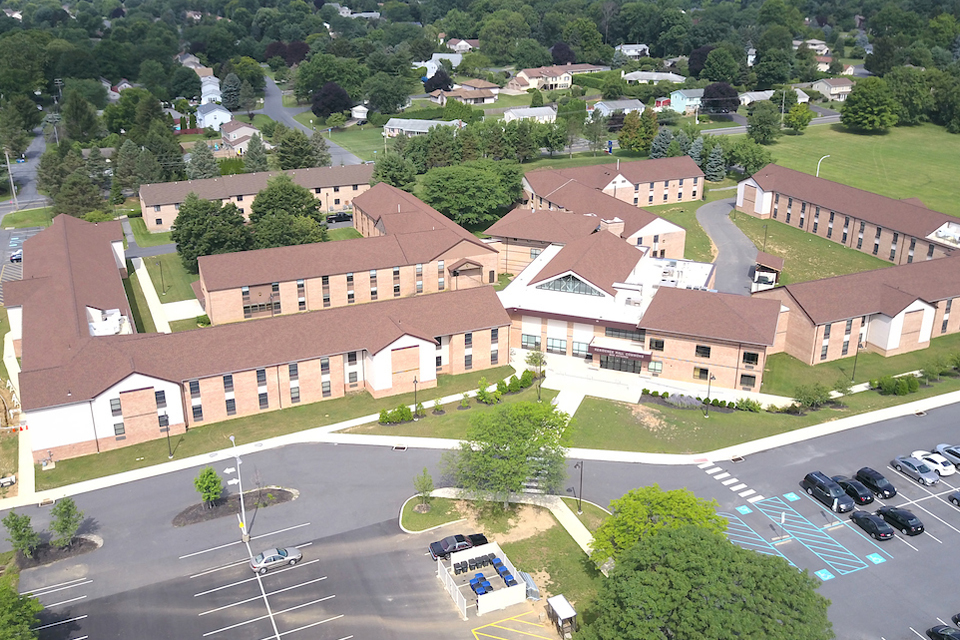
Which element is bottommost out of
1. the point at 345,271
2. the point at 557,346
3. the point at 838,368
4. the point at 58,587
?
the point at 58,587

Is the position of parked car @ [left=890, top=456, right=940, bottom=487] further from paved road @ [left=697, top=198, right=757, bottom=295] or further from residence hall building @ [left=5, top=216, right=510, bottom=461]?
paved road @ [left=697, top=198, right=757, bottom=295]

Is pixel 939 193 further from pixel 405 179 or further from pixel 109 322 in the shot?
pixel 109 322

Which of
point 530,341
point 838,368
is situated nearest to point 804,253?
point 838,368

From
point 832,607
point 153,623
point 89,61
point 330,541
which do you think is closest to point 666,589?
point 832,607

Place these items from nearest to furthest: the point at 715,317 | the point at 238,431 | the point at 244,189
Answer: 1. the point at 238,431
2. the point at 715,317
3. the point at 244,189

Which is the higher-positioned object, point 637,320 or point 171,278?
point 637,320

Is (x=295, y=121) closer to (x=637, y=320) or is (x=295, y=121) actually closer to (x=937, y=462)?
(x=637, y=320)

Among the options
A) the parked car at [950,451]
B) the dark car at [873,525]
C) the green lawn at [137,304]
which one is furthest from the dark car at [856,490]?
the green lawn at [137,304]

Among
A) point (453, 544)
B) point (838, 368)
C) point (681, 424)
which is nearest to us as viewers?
point (453, 544)
